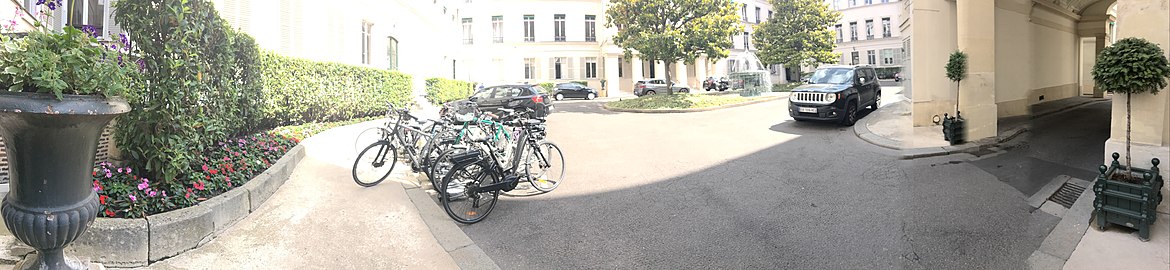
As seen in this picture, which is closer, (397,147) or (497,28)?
(397,147)

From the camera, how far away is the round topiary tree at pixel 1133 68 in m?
3.50

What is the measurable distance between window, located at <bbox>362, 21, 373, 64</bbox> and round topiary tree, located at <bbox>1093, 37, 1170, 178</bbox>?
11.9 m

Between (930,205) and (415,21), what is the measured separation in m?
14.9

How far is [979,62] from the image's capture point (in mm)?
6566

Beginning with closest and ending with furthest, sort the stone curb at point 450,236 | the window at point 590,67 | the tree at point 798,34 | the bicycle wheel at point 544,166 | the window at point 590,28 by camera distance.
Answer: the stone curb at point 450,236 → the bicycle wheel at point 544,166 → the tree at point 798,34 → the window at point 590,28 → the window at point 590,67

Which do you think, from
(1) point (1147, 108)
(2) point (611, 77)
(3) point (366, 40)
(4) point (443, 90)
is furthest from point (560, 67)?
(1) point (1147, 108)

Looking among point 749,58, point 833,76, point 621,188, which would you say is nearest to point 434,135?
point 621,188

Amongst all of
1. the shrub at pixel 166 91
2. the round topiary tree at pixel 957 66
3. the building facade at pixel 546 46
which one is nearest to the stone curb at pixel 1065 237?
the round topiary tree at pixel 957 66

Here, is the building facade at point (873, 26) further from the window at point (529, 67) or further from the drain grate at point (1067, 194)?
the window at point (529, 67)

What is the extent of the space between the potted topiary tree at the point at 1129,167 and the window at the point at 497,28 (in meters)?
27.1

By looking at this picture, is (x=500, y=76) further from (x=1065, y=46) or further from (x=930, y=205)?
(x=930, y=205)

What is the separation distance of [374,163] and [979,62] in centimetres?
782

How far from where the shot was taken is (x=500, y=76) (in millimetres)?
28891

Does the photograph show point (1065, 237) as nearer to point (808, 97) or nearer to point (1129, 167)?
point (1129, 167)
